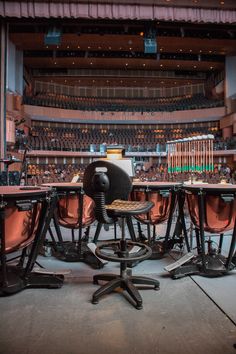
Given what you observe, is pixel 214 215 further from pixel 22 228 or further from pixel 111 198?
pixel 22 228

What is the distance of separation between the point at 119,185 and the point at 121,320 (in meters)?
0.81

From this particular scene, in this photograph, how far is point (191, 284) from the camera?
2242 millimetres

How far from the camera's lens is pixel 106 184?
190 centimetres

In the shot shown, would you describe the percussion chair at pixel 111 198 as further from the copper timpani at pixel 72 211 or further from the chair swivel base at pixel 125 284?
the copper timpani at pixel 72 211

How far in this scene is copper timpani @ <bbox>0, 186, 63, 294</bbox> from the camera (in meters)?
1.92

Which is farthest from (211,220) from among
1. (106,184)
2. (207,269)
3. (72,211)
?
(72,211)

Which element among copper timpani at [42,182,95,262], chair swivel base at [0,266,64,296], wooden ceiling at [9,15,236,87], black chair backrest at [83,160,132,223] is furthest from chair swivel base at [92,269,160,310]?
wooden ceiling at [9,15,236,87]

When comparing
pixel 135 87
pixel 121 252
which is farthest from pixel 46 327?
pixel 135 87

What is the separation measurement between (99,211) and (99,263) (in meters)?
0.92

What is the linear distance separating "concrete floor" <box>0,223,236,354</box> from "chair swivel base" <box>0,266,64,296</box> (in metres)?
0.04

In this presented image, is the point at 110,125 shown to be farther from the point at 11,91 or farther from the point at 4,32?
the point at 4,32

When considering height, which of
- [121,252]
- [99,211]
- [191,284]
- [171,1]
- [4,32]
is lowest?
[191,284]

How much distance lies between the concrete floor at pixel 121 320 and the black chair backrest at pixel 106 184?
59cm

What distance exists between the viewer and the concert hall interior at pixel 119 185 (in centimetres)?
169
